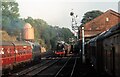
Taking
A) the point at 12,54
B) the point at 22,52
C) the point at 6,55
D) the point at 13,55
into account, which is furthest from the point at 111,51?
the point at 22,52

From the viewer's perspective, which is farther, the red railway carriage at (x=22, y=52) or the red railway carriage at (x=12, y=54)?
the red railway carriage at (x=22, y=52)

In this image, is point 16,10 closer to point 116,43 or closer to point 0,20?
point 0,20

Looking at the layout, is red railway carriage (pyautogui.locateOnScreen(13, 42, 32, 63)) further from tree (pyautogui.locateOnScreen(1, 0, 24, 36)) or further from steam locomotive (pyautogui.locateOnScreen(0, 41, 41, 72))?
tree (pyautogui.locateOnScreen(1, 0, 24, 36))

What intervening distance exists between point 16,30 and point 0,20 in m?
7.37

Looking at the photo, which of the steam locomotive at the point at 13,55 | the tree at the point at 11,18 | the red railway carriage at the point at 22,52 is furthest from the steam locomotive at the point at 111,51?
the tree at the point at 11,18

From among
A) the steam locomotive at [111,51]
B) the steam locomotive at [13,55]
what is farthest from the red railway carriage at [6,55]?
the steam locomotive at [111,51]

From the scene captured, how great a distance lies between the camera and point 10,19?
3565 inches

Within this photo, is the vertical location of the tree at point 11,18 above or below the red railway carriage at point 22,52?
above

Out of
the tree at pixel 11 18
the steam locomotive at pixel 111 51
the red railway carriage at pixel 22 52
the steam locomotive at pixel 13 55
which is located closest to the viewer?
the steam locomotive at pixel 111 51

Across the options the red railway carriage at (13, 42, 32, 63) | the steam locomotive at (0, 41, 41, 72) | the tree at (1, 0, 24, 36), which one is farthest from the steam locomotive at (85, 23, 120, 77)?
the tree at (1, 0, 24, 36)

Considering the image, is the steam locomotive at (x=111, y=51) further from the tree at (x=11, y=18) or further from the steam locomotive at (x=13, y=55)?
the tree at (x=11, y=18)

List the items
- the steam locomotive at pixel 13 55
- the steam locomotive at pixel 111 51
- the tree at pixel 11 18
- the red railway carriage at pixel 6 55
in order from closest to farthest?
the steam locomotive at pixel 111 51
the red railway carriage at pixel 6 55
the steam locomotive at pixel 13 55
the tree at pixel 11 18

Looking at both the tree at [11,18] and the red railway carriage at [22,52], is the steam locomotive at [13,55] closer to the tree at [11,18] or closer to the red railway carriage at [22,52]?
the red railway carriage at [22,52]

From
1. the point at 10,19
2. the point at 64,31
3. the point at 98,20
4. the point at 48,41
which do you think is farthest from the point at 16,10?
the point at 64,31
